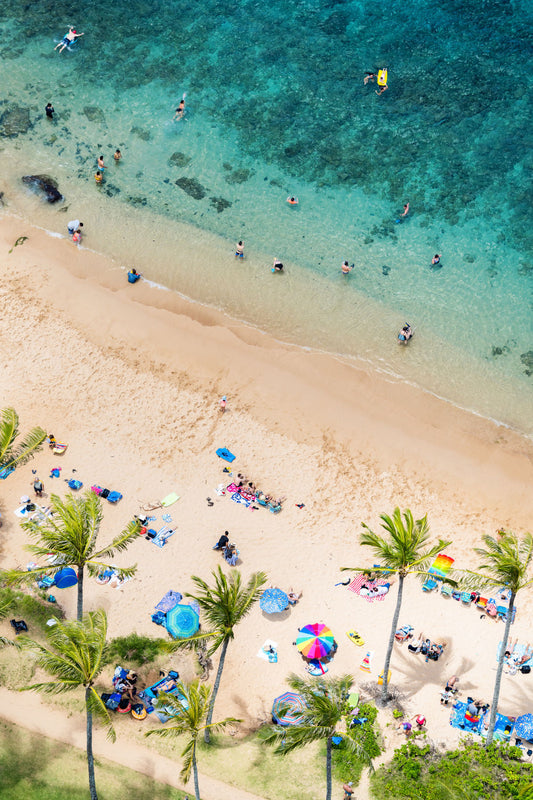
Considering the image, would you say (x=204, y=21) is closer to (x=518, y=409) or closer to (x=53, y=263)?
(x=53, y=263)

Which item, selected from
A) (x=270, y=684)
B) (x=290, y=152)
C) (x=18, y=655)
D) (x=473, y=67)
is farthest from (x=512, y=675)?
(x=473, y=67)

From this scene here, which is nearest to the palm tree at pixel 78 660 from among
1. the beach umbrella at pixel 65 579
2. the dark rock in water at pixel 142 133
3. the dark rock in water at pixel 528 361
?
the beach umbrella at pixel 65 579

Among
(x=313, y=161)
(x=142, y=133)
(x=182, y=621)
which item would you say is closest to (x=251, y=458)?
(x=182, y=621)

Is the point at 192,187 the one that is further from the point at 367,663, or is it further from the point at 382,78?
the point at 367,663

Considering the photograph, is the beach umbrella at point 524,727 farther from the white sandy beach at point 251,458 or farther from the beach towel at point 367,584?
the beach towel at point 367,584

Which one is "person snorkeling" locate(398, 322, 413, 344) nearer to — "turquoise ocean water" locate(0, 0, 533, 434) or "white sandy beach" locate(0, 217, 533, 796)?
"turquoise ocean water" locate(0, 0, 533, 434)

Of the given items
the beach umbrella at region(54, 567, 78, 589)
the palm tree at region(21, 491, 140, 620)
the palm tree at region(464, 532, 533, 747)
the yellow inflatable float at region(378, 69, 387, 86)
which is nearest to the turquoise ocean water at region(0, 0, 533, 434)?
the yellow inflatable float at region(378, 69, 387, 86)
